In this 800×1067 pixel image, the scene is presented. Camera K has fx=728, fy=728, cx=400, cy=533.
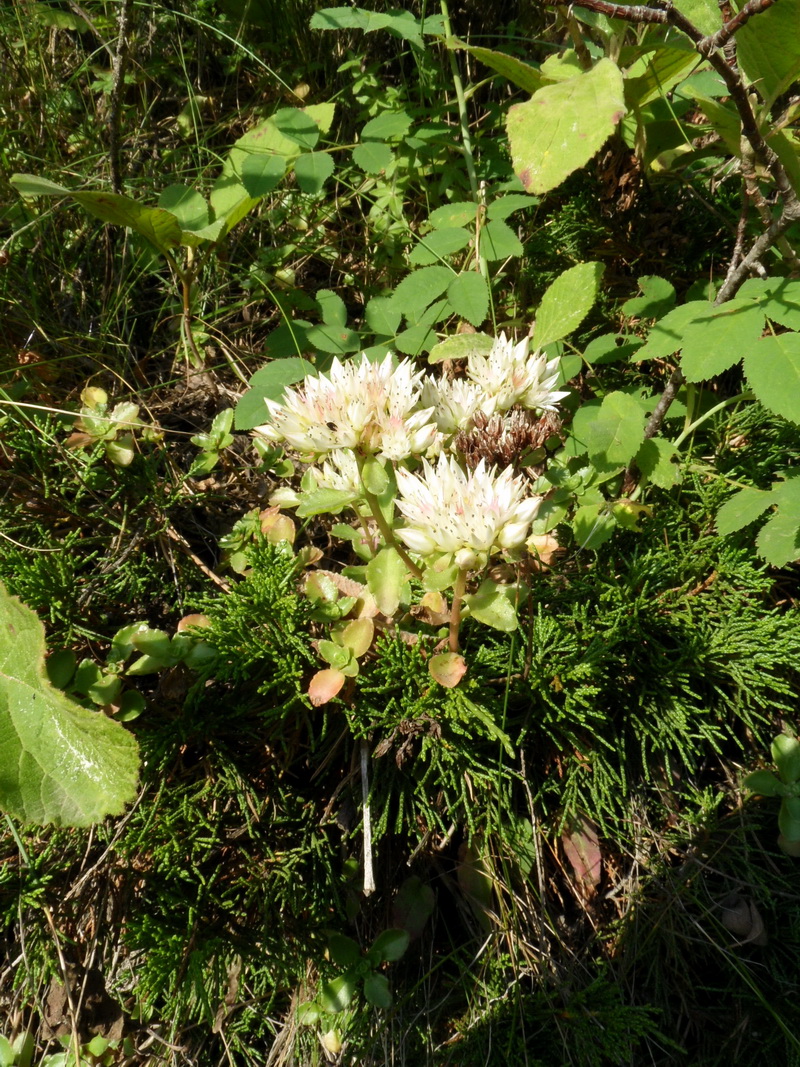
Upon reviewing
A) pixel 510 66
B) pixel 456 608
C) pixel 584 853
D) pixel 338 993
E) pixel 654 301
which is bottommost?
pixel 338 993

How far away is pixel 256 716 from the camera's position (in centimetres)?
162

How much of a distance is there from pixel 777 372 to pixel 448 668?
2.69ft

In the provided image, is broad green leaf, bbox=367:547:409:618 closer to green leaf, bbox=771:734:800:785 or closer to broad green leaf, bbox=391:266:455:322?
broad green leaf, bbox=391:266:455:322

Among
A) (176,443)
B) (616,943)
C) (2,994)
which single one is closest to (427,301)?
(176,443)

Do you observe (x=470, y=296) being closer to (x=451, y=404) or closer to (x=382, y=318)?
(x=382, y=318)

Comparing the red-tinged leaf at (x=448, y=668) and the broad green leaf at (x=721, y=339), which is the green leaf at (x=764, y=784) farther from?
the broad green leaf at (x=721, y=339)

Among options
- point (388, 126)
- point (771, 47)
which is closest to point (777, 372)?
point (771, 47)

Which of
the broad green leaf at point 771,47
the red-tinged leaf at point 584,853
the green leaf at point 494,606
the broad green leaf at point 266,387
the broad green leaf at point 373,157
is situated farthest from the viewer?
the broad green leaf at point 373,157

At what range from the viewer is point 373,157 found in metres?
2.08

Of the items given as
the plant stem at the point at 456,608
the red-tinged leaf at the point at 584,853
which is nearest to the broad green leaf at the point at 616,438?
the plant stem at the point at 456,608

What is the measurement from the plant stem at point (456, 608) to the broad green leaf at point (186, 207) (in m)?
1.32

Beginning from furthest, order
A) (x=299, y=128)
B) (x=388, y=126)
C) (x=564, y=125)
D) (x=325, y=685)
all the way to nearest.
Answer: (x=388, y=126) < (x=299, y=128) < (x=564, y=125) < (x=325, y=685)

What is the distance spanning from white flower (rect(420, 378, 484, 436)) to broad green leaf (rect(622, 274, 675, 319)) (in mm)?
692

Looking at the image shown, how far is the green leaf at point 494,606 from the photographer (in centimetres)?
133
